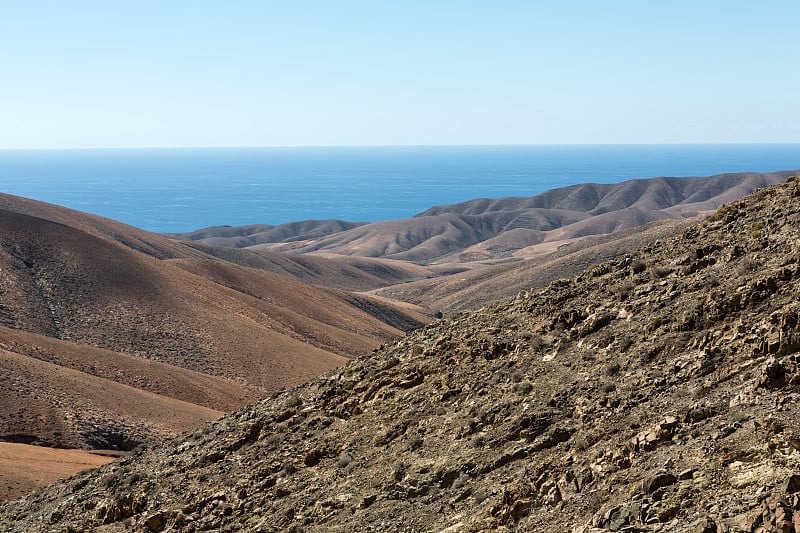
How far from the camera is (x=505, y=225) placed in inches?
6353

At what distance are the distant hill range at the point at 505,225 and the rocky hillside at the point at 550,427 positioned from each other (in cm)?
11030

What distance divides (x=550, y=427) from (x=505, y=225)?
153 meters

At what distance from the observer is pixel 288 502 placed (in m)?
11.6

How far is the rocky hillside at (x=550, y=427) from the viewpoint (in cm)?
781

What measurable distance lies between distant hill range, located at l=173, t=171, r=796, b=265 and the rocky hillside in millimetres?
110305

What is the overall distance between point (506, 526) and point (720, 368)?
3564mm

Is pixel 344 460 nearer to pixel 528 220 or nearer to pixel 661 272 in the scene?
pixel 661 272

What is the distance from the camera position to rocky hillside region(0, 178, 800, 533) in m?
7.81

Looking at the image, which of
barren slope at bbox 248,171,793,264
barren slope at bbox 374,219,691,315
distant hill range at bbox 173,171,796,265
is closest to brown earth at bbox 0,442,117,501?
barren slope at bbox 374,219,691,315

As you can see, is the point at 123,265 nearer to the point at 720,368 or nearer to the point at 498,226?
the point at 720,368

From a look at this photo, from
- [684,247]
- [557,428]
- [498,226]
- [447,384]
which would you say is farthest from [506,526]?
[498,226]

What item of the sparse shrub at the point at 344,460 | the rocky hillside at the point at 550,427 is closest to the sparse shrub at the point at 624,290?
the rocky hillside at the point at 550,427

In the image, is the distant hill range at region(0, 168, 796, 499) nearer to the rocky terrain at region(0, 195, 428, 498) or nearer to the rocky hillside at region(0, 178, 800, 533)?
the rocky terrain at region(0, 195, 428, 498)

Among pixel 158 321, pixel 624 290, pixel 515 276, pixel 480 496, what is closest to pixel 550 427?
pixel 480 496
